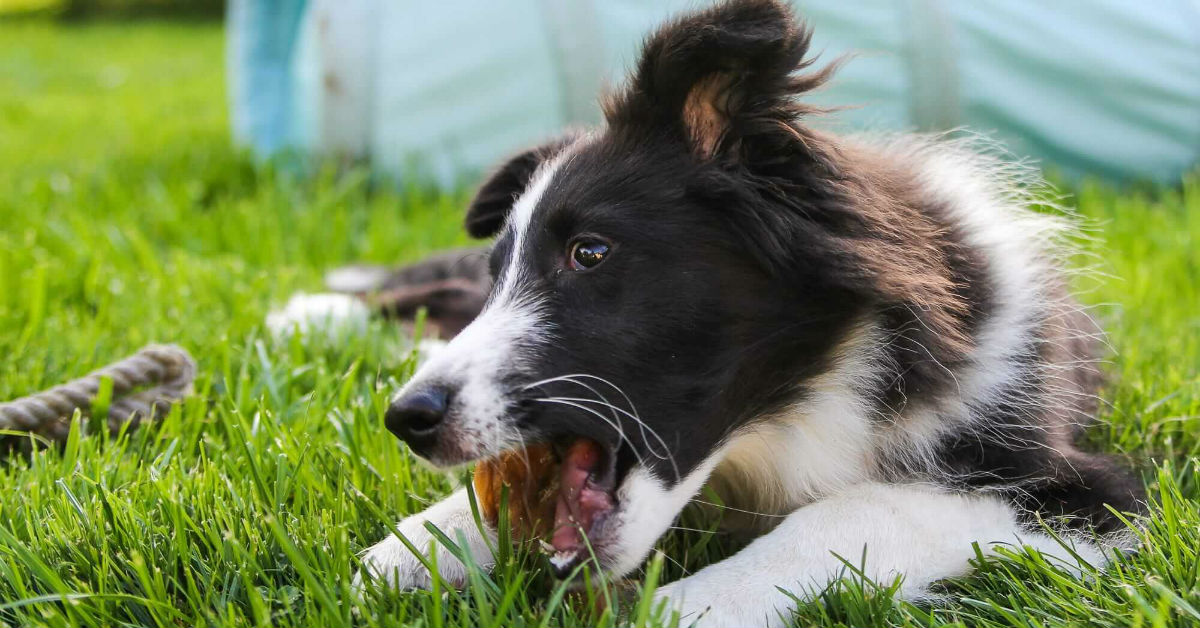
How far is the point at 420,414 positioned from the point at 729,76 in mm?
1083

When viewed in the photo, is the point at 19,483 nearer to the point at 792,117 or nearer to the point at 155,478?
the point at 155,478

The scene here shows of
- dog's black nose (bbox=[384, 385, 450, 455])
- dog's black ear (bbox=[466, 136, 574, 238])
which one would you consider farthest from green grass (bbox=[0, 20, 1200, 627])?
dog's black ear (bbox=[466, 136, 574, 238])

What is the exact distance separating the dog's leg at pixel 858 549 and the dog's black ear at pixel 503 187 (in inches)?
50.6

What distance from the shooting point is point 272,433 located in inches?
116

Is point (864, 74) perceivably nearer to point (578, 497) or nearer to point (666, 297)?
point (666, 297)

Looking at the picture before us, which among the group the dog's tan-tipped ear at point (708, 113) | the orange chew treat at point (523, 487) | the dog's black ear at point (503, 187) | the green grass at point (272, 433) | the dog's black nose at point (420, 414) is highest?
the dog's tan-tipped ear at point (708, 113)

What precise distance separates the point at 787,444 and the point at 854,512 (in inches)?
10.2

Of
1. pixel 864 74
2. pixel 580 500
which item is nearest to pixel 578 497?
pixel 580 500

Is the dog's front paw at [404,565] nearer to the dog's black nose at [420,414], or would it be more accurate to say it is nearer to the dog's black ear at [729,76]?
the dog's black nose at [420,414]

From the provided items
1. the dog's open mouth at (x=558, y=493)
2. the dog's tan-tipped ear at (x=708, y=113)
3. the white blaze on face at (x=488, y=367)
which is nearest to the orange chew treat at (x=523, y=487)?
the dog's open mouth at (x=558, y=493)

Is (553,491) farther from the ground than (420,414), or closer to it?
closer to it

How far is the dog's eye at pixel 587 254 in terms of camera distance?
8.35 ft

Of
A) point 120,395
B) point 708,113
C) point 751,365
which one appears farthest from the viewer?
point 120,395

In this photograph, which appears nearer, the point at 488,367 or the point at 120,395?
the point at 488,367
